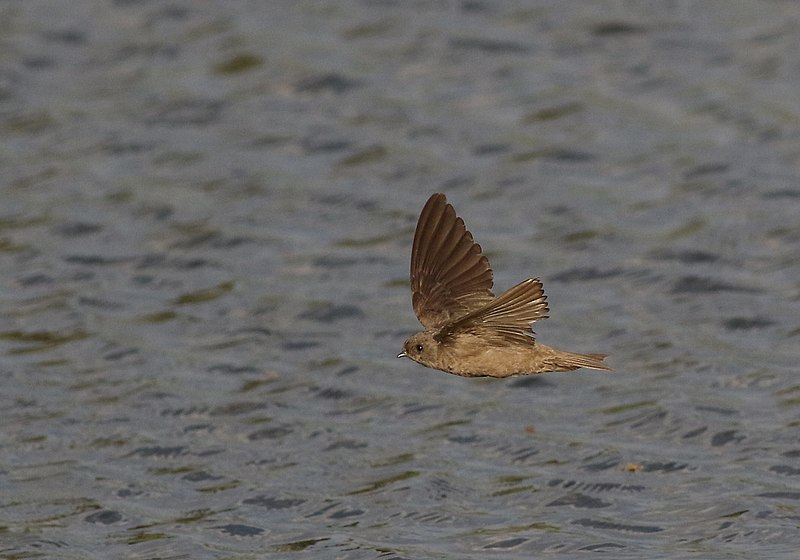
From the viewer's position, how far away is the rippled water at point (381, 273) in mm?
11188

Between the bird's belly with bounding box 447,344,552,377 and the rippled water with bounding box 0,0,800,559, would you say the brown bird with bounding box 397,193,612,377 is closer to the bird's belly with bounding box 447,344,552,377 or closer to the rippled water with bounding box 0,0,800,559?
the bird's belly with bounding box 447,344,552,377

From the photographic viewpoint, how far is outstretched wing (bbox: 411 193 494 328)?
9102mm

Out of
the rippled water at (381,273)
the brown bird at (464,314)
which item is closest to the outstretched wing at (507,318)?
the brown bird at (464,314)

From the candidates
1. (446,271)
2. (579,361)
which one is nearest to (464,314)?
(446,271)

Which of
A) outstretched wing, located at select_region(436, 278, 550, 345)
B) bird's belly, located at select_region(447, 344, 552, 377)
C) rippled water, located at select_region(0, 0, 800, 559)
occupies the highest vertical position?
outstretched wing, located at select_region(436, 278, 550, 345)

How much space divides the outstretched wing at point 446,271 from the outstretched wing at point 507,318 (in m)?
0.22

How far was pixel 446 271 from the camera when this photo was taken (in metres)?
9.30

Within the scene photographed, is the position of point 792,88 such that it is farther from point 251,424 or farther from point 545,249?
point 251,424

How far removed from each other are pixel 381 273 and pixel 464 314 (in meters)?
5.23

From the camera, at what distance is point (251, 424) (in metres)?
12.4

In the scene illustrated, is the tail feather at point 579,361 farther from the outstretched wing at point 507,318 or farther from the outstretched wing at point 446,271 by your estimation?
the outstretched wing at point 446,271

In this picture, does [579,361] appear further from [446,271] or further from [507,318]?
[446,271]

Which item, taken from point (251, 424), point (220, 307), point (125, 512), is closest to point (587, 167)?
point (220, 307)

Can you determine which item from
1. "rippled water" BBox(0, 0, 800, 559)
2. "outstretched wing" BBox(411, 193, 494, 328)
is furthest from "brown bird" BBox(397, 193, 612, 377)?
"rippled water" BBox(0, 0, 800, 559)
